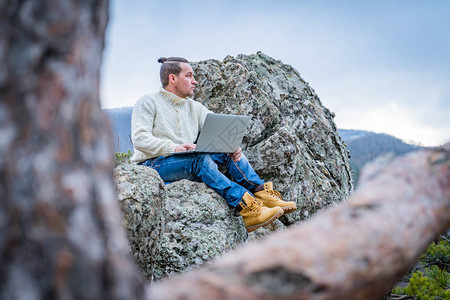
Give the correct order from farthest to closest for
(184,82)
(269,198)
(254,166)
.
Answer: (254,166)
(184,82)
(269,198)

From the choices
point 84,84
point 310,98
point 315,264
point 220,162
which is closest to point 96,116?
point 84,84

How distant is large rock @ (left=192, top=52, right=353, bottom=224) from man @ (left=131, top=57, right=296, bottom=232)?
2.78 ft

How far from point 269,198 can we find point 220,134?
88cm

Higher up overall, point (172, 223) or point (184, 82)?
point (184, 82)

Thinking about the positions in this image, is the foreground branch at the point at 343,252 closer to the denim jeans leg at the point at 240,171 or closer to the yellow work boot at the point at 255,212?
the yellow work boot at the point at 255,212

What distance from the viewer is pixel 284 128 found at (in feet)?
15.1

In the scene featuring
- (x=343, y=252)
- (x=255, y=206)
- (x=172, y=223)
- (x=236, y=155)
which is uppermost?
(x=343, y=252)

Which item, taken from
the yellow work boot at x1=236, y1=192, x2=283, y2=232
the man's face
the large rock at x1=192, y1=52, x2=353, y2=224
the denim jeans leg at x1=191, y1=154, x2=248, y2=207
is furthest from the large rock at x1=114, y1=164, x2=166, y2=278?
the large rock at x1=192, y1=52, x2=353, y2=224

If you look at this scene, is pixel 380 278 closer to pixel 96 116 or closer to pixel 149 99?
pixel 96 116

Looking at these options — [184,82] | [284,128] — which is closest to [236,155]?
[184,82]

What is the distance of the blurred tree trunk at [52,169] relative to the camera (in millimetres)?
541

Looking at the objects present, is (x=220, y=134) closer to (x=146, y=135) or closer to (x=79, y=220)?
(x=146, y=135)

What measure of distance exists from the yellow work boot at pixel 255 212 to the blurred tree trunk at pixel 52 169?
8.90 feet

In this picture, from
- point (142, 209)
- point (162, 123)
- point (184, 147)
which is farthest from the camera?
point (162, 123)
